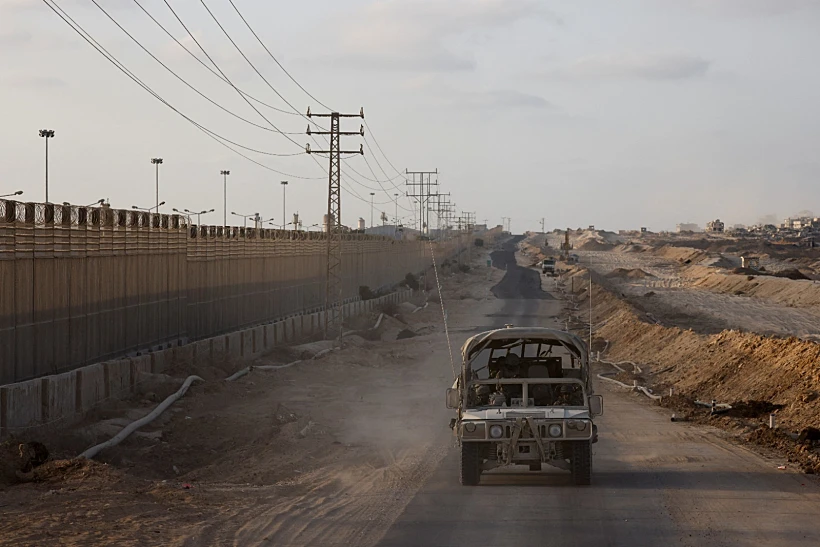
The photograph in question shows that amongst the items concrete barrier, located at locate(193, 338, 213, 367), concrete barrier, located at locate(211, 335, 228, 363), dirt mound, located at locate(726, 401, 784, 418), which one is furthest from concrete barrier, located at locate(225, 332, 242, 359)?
dirt mound, located at locate(726, 401, 784, 418)

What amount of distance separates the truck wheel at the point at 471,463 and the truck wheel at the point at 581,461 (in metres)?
1.38

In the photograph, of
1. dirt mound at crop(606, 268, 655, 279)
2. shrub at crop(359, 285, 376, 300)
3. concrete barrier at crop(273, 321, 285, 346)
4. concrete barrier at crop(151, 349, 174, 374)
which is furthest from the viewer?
dirt mound at crop(606, 268, 655, 279)

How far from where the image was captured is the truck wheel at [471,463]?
16.0 metres

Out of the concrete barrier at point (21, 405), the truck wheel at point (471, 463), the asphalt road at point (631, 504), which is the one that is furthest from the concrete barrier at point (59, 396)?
the truck wheel at point (471, 463)

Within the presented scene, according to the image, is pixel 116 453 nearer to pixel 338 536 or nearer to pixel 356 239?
pixel 338 536

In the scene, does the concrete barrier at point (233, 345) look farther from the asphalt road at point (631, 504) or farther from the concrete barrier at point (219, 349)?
the asphalt road at point (631, 504)

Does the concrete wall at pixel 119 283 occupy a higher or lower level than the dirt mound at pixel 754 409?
higher

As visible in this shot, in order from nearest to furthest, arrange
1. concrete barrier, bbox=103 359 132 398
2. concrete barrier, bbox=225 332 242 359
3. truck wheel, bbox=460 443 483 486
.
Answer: truck wheel, bbox=460 443 483 486
concrete barrier, bbox=103 359 132 398
concrete barrier, bbox=225 332 242 359

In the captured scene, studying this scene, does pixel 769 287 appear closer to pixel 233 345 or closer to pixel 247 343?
pixel 247 343

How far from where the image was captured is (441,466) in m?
18.4

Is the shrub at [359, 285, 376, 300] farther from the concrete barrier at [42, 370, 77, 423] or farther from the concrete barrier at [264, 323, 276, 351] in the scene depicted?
the concrete barrier at [42, 370, 77, 423]

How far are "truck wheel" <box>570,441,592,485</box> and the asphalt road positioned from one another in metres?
0.26

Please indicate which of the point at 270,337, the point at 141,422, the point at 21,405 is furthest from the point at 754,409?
the point at 270,337

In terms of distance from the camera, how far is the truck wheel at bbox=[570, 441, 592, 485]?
51.8 ft
